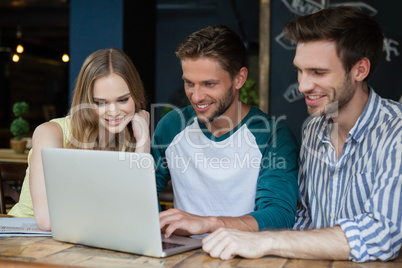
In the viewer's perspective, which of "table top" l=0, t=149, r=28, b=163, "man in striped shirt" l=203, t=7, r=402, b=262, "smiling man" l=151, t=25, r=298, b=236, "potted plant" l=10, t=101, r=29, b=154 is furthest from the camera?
"potted plant" l=10, t=101, r=29, b=154

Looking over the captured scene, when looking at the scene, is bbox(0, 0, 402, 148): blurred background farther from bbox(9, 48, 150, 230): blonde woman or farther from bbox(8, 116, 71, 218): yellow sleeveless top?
bbox(8, 116, 71, 218): yellow sleeveless top

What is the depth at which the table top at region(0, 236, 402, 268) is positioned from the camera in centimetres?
120

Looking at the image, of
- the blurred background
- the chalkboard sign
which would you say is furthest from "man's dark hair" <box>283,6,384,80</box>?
the chalkboard sign

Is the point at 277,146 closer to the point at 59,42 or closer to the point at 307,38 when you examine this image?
the point at 307,38

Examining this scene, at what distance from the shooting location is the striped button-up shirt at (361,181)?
1317 millimetres

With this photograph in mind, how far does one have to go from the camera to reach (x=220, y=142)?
2049mm

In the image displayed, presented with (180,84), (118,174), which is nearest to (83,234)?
(118,174)

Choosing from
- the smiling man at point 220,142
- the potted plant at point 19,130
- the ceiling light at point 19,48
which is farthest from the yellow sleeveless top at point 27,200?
the ceiling light at point 19,48

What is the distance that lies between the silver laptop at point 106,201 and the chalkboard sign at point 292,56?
2.74 metres

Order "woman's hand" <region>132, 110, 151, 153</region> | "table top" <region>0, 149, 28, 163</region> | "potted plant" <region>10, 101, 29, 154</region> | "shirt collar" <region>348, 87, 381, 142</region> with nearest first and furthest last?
"shirt collar" <region>348, 87, 381, 142</region> < "woman's hand" <region>132, 110, 151, 153</region> < "table top" <region>0, 149, 28, 163</region> < "potted plant" <region>10, 101, 29, 154</region>

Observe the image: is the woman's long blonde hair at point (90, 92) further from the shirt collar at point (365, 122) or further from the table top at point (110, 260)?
the shirt collar at point (365, 122)

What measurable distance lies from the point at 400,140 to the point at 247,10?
18.2 ft

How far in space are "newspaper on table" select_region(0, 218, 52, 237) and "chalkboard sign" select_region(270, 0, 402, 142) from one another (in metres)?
2.63

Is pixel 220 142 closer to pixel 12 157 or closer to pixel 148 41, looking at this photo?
pixel 12 157
